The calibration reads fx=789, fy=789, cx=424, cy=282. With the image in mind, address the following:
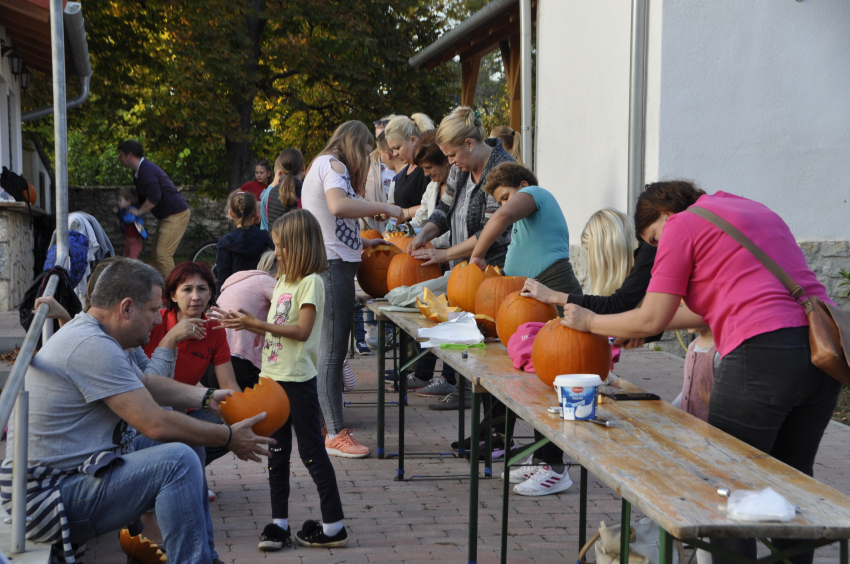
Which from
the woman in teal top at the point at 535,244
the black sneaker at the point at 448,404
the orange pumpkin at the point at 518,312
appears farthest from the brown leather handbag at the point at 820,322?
the black sneaker at the point at 448,404

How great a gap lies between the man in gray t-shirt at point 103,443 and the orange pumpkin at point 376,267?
279 centimetres

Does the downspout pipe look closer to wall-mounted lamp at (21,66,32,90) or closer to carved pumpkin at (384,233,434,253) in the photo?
wall-mounted lamp at (21,66,32,90)

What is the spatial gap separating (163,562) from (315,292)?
139cm

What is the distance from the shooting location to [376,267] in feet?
18.3

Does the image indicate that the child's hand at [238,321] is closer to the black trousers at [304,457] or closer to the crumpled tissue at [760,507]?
the black trousers at [304,457]

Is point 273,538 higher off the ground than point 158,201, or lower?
lower

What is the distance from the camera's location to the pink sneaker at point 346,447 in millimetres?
5184

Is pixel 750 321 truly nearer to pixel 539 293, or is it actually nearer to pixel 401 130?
pixel 539 293

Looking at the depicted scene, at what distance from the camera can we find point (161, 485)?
Result: 2.81 m

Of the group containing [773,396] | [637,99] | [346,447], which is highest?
[637,99]

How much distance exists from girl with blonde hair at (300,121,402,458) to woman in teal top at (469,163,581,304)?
905 millimetres

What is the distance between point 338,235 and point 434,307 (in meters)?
1.00

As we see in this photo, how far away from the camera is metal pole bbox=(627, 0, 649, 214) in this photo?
7.87 m

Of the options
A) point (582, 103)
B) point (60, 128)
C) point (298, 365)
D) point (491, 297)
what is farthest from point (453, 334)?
point (582, 103)
